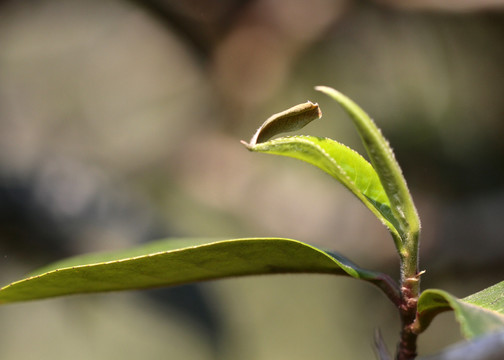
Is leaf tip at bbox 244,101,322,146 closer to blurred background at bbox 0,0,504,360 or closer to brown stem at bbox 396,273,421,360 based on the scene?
brown stem at bbox 396,273,421,360

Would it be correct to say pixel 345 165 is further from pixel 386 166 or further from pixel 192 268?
pixel 192 268

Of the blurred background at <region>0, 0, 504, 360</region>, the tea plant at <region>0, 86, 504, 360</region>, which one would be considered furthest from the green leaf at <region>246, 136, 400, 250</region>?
the blurred background at <region>0, 0, 504, 360</region>

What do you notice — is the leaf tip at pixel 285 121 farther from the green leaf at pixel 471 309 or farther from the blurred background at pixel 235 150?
the blurred background at pixel 235 150

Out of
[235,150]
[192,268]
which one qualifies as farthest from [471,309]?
[235,150]

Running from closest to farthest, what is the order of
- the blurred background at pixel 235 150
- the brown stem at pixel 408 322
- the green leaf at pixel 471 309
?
the green leaf at pixel 471 309, the brown stem at pixel 408 322, the blurred background at pixel 235 150

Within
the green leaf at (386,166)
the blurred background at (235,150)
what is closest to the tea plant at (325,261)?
the green leaf at (386,166)

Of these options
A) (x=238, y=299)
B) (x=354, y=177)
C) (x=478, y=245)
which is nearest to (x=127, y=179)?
(x=238, y=299)
